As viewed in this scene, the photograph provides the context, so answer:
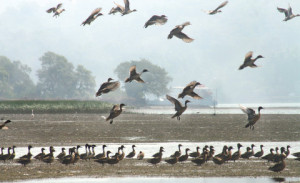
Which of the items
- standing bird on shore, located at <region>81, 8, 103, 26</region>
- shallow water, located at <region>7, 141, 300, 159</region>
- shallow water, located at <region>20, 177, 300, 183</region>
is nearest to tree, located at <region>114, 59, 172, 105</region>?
shallow water, located at <region>7, 141, 300, 159</region>

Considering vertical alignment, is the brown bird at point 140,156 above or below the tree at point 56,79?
below

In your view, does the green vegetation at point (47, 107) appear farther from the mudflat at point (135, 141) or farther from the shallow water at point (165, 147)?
the shallow water at point (165, 147)

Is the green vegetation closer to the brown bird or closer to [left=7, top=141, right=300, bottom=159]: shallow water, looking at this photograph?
[left=7, top=141, right=300, bottom=159]: shallow water

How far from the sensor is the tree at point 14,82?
167 meters

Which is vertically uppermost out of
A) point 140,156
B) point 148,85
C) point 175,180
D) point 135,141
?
point 148,85

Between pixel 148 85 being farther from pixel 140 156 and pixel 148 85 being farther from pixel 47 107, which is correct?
pixel 140 156

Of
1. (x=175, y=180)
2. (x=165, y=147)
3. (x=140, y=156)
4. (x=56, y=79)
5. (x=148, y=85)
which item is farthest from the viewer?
(x=56, y=79)

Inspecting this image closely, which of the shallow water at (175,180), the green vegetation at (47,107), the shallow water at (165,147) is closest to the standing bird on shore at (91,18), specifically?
the shallow water at (175,180)

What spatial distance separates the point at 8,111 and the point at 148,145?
49643 mm

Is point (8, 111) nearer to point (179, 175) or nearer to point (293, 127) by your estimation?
point (293, 127)

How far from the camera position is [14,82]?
183 meters

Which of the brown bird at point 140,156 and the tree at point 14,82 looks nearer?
the brown bird at point 140,156

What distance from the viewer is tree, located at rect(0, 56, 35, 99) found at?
548ft

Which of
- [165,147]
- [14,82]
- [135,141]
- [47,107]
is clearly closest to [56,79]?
[14,82]
